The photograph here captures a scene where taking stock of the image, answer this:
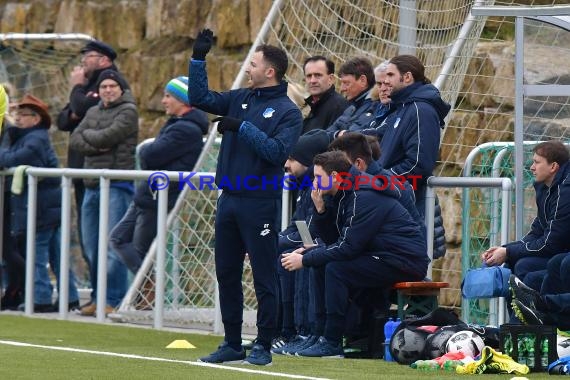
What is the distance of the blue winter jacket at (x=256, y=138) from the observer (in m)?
9.19

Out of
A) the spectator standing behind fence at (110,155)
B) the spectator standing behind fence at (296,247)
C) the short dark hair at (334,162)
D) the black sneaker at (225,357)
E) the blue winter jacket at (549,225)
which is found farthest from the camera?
the spectator standing behind fence at (110,155)

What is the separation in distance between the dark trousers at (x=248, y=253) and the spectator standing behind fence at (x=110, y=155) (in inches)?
161

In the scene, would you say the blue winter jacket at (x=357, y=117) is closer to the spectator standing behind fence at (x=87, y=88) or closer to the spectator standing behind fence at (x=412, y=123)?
the spectator standing behind fence at (x=412, y=123)

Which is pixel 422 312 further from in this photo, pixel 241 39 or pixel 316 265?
pixel 241 39

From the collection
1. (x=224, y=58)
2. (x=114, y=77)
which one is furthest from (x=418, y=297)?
(x=224, y=58)

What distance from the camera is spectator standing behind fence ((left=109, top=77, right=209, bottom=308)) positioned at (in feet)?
42.8

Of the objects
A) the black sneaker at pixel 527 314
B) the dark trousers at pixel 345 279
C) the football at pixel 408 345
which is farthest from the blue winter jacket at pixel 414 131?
the black sneaker at pixel 527 314

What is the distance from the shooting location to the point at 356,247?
10.2 meters

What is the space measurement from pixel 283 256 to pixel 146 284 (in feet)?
8.97

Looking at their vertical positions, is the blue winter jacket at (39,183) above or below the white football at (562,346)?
above

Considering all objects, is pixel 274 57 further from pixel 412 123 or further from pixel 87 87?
pixel 87 87

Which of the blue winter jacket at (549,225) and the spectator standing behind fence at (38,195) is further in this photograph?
the spectator standing behind fence at (38,195)

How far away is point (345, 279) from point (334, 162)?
751 mm

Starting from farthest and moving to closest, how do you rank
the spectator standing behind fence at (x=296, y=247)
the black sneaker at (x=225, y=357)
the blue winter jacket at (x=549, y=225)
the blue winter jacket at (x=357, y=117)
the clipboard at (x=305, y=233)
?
the blue winter jacket at (x=357, y=117) → the spectator standing behind fence at (x=296, y=247) → the clipboard at (x=305, y=233) → the blue winter jacket at (x=549, y=225) → the black sneaker at (x=225, y=357)
